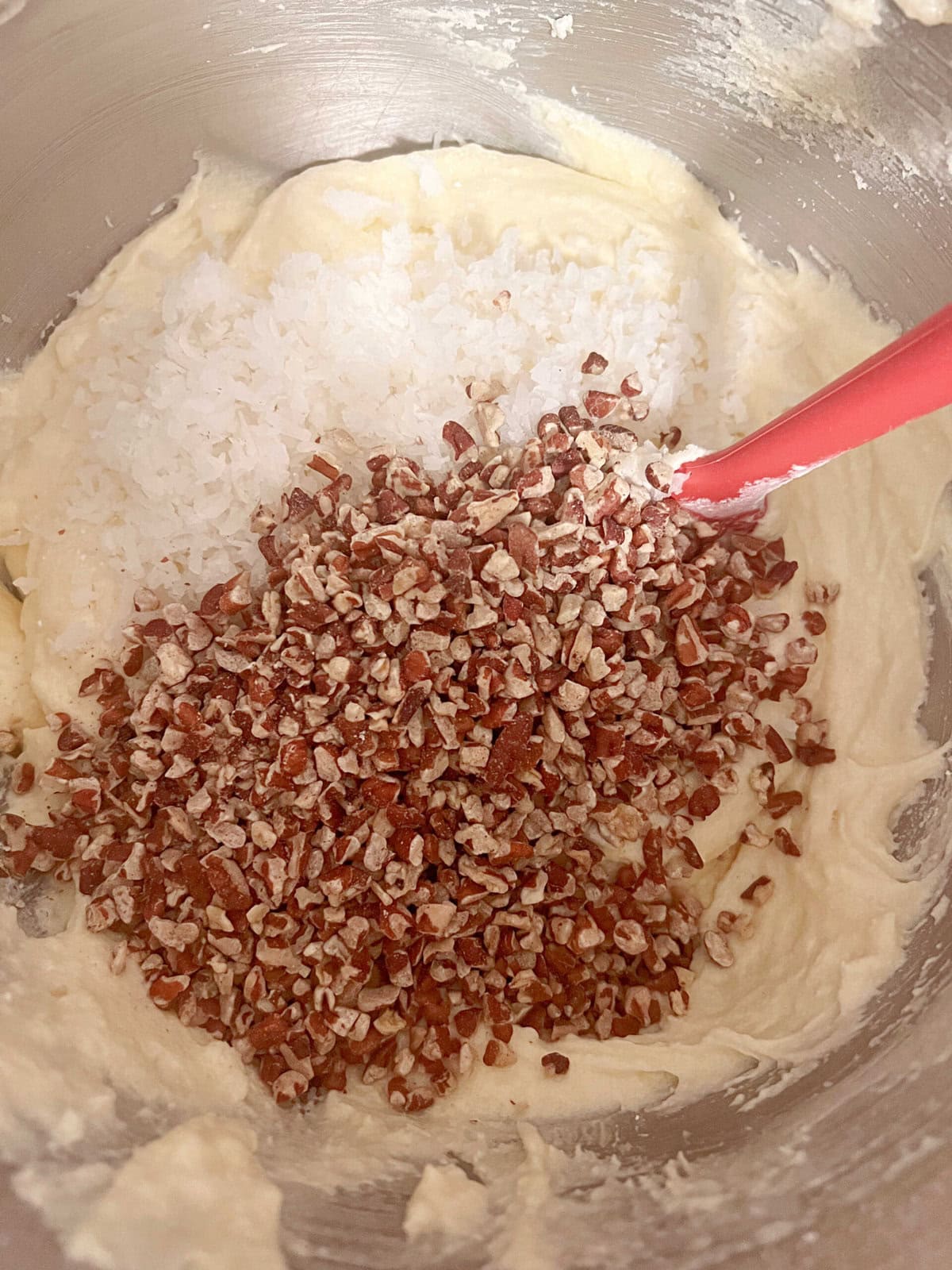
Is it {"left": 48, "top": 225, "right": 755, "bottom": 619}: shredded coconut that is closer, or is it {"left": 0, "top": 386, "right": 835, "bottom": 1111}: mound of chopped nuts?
{"left": 0, "top": 386, "right": 835, "bottom": 1111}: mound of chopped nuts

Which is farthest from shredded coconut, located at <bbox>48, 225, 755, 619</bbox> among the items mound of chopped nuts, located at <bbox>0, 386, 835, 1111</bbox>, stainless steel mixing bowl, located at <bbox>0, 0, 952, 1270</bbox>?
stainless steel mixing bowl, located at <bbox>0, 0, 952, 1270</bbox>

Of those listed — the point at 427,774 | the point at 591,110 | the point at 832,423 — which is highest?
the point at 591,110

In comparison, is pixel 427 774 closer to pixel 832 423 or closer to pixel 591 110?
pixel 832 423

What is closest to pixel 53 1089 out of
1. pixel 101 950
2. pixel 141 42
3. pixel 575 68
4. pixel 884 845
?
pixel 101 950

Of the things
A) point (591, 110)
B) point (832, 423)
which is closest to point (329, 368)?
point (591, 110)

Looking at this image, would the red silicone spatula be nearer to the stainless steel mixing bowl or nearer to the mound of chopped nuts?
the mound of chopped nuts

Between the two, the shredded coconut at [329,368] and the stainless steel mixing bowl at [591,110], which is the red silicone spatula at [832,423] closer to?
the shredded coconut at [329,368]

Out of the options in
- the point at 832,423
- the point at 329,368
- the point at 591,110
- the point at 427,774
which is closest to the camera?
the point at 832,423
